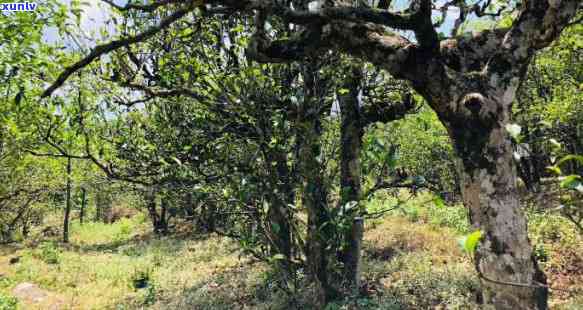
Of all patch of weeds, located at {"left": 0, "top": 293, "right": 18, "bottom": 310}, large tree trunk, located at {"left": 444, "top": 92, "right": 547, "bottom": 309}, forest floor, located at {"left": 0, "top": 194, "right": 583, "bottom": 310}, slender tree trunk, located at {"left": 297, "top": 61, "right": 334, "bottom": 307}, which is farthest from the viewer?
patch of weeds, located at {"left": 0, "top": 293, "right": 18, "bottom": 310}

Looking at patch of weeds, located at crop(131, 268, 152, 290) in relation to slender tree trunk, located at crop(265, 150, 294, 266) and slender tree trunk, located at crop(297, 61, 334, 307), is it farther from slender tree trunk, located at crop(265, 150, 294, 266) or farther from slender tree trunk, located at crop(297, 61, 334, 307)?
slender tree trunk, located at crop(297, 61, 334, 307)

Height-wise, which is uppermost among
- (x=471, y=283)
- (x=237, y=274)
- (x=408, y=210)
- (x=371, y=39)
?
(x=371, y=39)

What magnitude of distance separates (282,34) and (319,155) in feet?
6.69

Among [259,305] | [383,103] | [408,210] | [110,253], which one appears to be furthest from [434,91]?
[110,253]

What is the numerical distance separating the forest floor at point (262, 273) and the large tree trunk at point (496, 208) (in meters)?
1.31

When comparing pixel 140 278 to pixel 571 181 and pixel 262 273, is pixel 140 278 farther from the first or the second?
pixel 571 181

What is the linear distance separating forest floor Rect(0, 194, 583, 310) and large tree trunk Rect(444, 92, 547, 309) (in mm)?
1311

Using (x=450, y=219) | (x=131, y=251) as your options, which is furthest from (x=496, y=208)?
(x=131, y=251)

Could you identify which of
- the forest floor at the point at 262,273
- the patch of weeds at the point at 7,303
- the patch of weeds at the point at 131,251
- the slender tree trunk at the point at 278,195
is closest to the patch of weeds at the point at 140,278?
the forest floor at the point at 262,273

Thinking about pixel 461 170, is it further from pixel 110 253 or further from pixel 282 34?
pixel 110 253

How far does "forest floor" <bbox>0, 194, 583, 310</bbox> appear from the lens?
8805 mm

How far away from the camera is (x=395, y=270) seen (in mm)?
10523

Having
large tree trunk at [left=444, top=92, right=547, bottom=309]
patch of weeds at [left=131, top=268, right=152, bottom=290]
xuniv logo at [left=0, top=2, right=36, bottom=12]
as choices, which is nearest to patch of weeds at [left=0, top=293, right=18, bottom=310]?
patch of weeds at [left=131, top=268, right=152, bottom=290]

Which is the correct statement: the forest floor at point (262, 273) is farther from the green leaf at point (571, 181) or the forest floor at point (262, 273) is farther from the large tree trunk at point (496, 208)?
the green leaf at point (571, 181)
